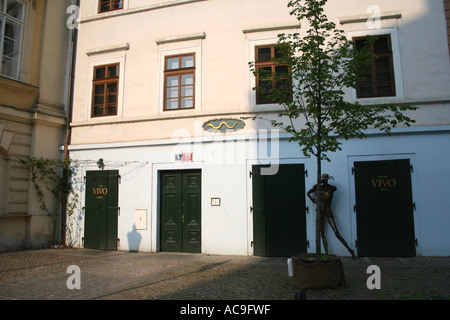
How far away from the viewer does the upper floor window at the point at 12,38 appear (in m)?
10.0

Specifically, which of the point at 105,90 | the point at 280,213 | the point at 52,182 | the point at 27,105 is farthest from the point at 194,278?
the point at 27,105

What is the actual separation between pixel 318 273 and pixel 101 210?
7.01 metres

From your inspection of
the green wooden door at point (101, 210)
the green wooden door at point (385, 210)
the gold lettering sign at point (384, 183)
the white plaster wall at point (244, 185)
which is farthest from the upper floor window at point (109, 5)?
the gold lettering sign at point (384, 183)

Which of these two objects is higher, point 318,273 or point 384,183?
point 384,183

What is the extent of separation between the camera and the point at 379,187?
848 centimetres

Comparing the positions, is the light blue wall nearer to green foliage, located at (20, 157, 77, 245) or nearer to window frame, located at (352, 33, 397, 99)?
window frame, located at (352, 33, 397, 99)

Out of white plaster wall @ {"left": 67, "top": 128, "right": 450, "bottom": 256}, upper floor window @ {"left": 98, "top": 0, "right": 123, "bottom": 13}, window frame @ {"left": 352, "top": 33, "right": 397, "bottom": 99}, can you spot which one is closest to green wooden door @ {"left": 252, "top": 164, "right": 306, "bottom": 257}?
white plaster wall @ {"left": 67, "top": 128, "right": 450, "bottom": 256}

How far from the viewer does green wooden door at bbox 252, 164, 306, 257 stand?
8.73m

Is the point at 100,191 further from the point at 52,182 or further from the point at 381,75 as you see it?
the point at 381,75

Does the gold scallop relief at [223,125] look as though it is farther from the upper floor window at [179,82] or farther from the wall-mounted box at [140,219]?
the wall-mounted box at [140,219]

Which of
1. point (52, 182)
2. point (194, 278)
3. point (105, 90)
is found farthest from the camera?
point (105, 90)

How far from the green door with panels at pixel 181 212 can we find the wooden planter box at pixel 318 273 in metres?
4.29

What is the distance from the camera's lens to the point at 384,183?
8.45m
